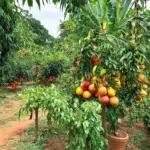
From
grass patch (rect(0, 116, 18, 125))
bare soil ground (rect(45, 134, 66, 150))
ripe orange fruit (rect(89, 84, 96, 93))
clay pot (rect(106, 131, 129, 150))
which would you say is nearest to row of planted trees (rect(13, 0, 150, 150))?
ripe orange fruit (rect(89, 84, 96, 93))

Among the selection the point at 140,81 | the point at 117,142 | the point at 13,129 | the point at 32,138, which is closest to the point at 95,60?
the point at 140,81

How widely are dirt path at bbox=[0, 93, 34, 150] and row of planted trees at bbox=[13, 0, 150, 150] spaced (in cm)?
205

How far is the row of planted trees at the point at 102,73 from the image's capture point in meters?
2.52

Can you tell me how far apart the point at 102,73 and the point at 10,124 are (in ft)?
13.8

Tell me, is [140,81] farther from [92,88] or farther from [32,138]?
[32,138]

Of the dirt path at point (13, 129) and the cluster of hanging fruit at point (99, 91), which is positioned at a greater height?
the cluster of hanging fruit at point (99, 91)

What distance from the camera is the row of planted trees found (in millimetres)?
2521

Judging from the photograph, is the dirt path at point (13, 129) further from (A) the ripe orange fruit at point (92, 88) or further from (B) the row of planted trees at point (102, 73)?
(A) the ripe orange fruit at point (92, 88)

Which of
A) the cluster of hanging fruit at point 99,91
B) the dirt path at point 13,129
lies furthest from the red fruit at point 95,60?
the dirt path at point 13,129

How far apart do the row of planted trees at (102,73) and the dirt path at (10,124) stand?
2053mm

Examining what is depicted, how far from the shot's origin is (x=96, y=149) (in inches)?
122

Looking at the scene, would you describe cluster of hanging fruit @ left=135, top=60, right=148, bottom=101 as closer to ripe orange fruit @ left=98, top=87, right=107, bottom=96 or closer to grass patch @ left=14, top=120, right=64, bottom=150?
ripe orange fruit @ left=98, top=87, right=107, bottom=96

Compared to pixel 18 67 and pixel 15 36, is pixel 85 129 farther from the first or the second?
pixel 18 67

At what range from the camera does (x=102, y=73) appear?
8.32 feet
